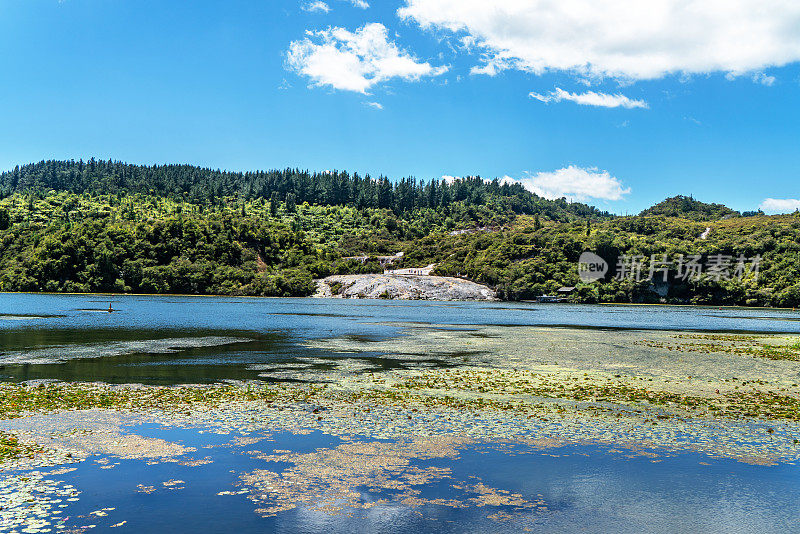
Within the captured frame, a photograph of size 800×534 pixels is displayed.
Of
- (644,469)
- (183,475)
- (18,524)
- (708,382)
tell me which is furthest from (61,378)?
(708,382)

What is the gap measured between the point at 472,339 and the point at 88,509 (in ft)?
178

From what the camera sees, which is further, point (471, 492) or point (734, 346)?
point (734, 346)

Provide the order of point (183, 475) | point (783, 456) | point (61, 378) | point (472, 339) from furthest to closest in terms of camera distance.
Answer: point (472, 339) → point (61, 378) → point (783, 456) → point (183, 475)

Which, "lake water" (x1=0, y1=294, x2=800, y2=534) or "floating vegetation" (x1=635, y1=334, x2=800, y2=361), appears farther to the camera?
"floating vegetation" (x1=635, y1=334, x2=800, y2=361)

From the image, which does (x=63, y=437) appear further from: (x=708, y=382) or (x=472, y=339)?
(x=472, y=339)

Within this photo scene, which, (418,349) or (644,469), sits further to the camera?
(418,349)

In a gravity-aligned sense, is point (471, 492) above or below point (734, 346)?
below

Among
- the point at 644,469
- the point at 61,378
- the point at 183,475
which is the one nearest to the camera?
the point at 183,475

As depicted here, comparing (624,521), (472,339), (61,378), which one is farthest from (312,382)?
(472,339)

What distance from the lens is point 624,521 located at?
14.9 m

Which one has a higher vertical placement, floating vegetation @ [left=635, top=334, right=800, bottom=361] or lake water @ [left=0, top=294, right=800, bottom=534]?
floating vegetation @ [left=635, top=334, right=800, bottom=361]

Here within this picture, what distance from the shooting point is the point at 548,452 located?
2088cm

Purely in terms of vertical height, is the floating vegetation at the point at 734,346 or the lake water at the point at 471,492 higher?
the floating vegetation at the point at 734,346

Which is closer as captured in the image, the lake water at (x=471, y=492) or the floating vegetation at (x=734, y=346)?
the lake water at (x=471, y=492)
